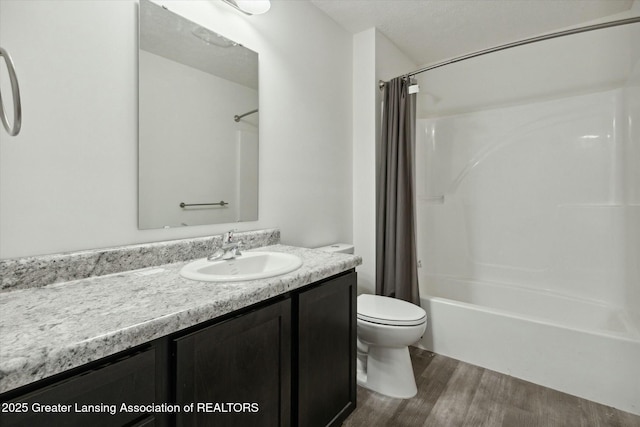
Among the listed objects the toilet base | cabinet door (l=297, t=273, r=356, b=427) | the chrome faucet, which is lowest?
the toilet base

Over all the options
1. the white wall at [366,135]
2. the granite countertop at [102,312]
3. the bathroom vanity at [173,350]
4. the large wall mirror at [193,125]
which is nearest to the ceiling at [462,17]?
the white wall at [366,135]

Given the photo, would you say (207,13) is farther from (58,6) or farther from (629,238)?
(629,238)

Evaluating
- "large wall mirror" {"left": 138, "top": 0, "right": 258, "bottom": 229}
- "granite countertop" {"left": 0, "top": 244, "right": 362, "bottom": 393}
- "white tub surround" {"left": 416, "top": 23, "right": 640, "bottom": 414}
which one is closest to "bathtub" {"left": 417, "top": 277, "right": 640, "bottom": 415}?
"white tub surround" {"left": 416, "top": 23, "right": 640, "bottom": 414}

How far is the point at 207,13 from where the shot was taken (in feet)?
4.92

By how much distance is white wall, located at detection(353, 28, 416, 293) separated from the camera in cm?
240

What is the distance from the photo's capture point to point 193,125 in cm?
146

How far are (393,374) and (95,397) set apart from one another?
5.04 feet

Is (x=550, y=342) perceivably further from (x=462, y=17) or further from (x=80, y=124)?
(x=80, y=124)

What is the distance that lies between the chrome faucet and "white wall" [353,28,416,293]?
1169mm

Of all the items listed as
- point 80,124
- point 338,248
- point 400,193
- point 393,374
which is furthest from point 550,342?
point 80,124

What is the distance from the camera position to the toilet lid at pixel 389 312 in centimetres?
170

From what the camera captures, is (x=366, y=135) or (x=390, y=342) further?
(x=366, y=135)

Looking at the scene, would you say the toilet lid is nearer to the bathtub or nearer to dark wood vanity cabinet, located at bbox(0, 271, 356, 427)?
dark wood vanity cabinet, located at bbox(0, 271, 356, 427)

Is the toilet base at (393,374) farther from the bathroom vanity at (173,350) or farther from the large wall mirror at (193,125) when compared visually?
the large wall mirror at (193,125)
